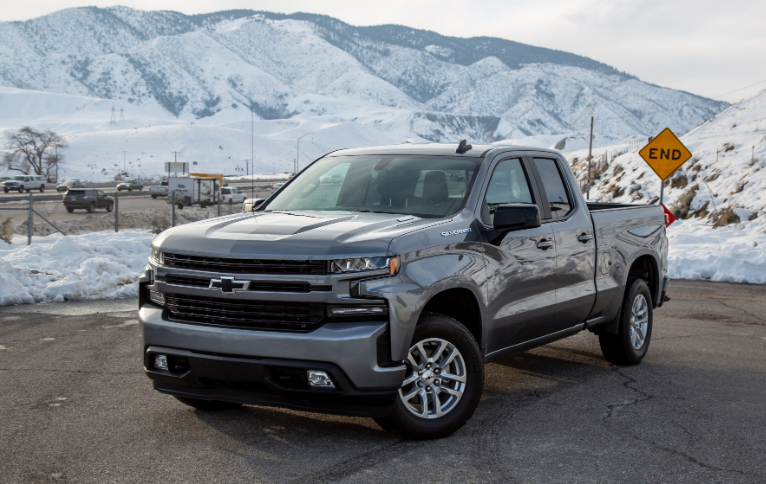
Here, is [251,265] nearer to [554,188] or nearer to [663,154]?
[554,188]

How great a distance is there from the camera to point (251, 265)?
14.1ft

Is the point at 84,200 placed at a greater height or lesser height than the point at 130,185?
greater

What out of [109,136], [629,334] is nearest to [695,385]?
[629,334]

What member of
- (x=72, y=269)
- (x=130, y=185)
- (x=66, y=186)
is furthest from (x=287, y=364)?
(x=130, y=185)

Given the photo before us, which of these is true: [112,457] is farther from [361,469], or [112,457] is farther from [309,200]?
[309,200]

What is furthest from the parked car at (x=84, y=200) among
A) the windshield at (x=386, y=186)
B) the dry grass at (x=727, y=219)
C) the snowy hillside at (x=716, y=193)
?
the windshield at (x=386, y=186)

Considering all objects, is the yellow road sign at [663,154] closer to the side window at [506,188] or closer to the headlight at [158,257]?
the side window at [506,188]

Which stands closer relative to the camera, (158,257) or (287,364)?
(287,364)

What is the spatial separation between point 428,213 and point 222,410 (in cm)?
204

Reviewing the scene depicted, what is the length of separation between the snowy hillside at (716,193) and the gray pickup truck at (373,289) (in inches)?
407

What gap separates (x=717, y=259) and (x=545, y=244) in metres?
10.8

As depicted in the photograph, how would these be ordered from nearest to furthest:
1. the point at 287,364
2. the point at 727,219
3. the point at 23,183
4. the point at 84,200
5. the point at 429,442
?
the point at 287,364, the point at 429,442, the point at 727,219, the point at 84,200, the point at 23,183

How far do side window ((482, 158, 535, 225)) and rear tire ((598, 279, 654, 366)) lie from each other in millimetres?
1809

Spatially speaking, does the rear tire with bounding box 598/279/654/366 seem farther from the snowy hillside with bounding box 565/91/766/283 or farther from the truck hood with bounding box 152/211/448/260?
the snowy hillside with bounding box 565/91/766/283
